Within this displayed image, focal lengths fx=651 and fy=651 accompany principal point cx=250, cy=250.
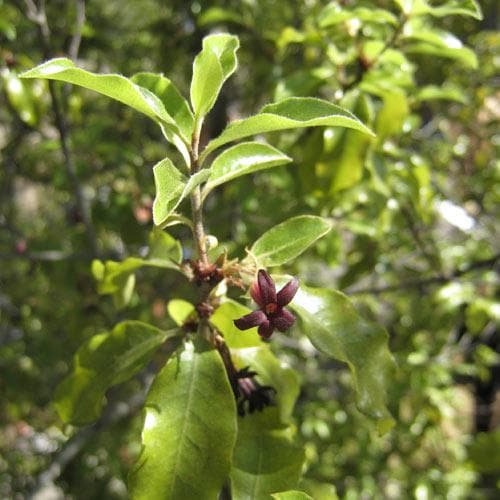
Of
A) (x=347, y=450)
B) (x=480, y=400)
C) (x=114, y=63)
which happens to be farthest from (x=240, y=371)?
(x=480, y=400)

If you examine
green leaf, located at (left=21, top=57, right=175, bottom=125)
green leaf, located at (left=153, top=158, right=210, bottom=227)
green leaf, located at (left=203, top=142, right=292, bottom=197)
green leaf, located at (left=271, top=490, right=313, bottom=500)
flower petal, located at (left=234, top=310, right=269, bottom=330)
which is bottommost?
green leaf, located at (left=271, top=490, right=313, bottom=500)

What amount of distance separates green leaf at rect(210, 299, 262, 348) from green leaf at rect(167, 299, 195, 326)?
0.08 m

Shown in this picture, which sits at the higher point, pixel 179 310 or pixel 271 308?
pixel 271 308

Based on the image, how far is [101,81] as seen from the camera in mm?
940

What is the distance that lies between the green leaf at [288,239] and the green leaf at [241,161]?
0.12 metres

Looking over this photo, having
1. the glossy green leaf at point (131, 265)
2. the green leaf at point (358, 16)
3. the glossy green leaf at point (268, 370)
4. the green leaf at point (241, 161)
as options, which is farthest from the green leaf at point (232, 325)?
the green leaf at point (358, 16)

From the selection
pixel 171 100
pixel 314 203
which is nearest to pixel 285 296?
pixel 171 100

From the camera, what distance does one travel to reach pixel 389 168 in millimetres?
1998

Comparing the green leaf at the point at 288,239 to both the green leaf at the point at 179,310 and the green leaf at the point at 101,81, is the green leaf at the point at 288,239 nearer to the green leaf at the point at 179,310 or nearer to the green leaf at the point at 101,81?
the green leaf at the point at 179,310

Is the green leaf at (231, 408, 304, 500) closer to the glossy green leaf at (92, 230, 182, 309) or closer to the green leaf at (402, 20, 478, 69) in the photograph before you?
the glossy green leaf at (92, 230, 182, 309)

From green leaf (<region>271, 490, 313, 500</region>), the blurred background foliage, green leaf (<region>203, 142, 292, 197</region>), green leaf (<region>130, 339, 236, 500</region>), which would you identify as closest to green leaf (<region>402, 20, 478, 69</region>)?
the blurred background foliage

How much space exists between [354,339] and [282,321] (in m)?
0.21

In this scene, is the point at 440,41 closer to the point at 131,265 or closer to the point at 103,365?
the point at 131,265

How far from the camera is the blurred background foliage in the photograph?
186 cm
